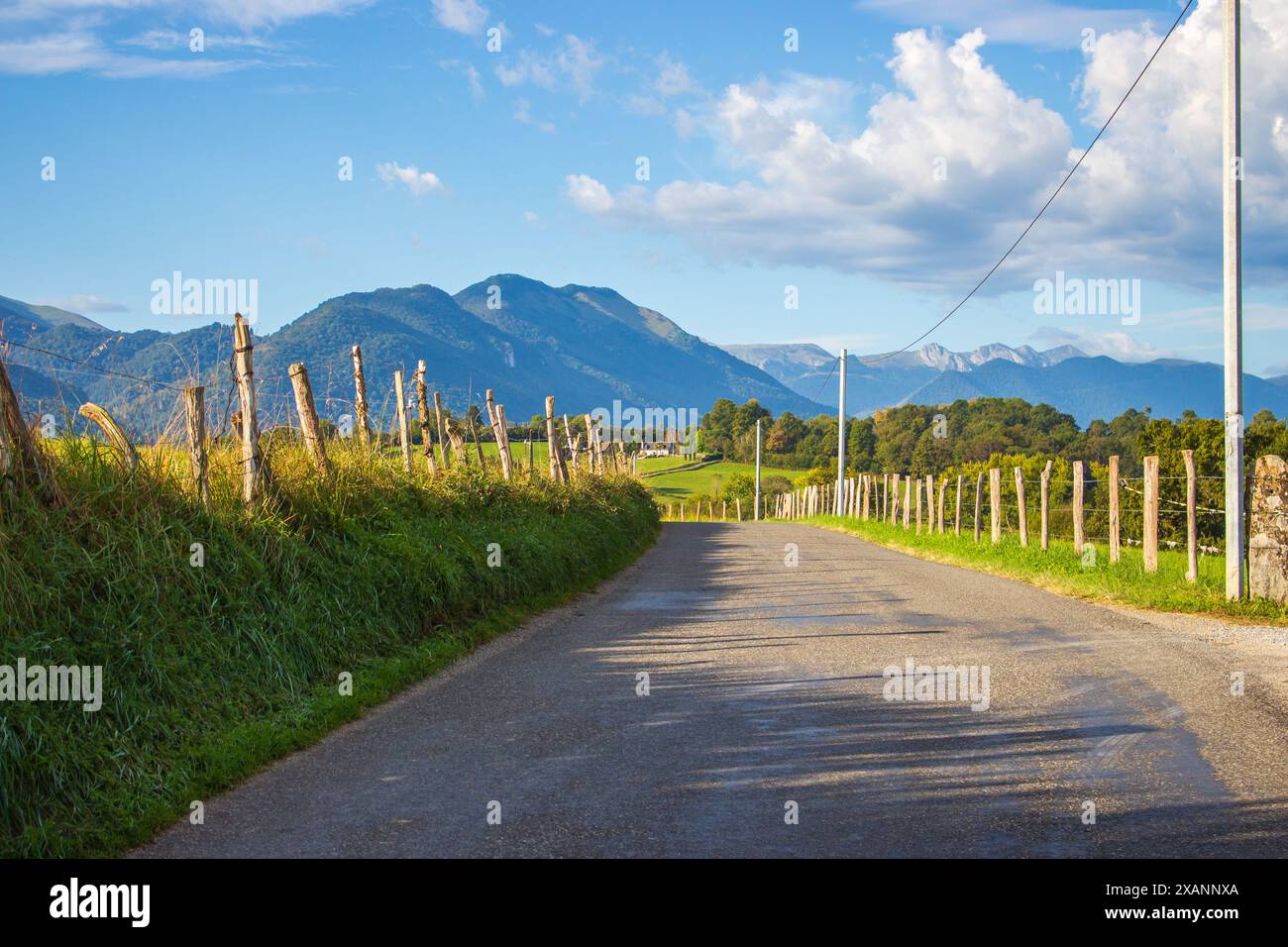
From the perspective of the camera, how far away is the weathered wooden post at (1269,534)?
13.6 metres

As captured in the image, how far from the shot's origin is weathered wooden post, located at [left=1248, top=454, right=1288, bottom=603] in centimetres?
1361

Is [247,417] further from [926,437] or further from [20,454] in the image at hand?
[926,437]

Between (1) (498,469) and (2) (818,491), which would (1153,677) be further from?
(2) (818,491)

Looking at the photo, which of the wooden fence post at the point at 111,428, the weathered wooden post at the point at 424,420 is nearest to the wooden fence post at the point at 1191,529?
the weathered wooden post at the point at 424,420

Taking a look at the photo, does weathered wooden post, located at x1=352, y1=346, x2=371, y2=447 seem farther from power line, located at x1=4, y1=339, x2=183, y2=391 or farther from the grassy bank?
power line, located at x1=4, y1=339, x2=183, y2=391

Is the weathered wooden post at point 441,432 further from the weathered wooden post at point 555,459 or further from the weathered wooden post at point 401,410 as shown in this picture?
the weathered wooden post at point 555,459

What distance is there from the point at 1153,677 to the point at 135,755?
7825 millimetres

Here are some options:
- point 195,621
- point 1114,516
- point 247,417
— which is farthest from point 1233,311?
point 195,621

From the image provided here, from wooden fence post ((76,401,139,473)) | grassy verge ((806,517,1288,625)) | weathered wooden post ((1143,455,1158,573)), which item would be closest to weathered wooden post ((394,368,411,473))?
wooden fence post ((76,401,139,473))

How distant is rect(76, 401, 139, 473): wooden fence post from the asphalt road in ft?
9.67

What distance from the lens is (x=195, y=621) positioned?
7461 millimetres
